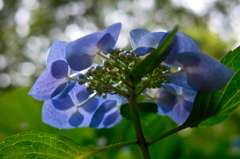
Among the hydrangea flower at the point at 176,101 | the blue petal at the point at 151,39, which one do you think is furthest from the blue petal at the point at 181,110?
the blue petal at the point at 151,39

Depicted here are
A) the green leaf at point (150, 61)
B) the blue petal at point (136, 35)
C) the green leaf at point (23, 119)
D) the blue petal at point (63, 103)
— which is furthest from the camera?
the green leaf at point (23, 119)

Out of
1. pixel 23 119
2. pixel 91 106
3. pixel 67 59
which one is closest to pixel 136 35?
pixel 67 59

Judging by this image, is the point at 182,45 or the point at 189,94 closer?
the point at 182,45

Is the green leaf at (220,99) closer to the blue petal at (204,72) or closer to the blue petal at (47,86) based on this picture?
the blue petal at (204,72)

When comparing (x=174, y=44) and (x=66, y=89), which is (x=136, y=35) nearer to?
(x=174, y=44)

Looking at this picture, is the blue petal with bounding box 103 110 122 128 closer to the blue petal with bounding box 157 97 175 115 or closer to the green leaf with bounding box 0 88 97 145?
the blue petal with bounding box 157 97 175 115

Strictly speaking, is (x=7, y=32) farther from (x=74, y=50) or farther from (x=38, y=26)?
(x=74, y=50)
